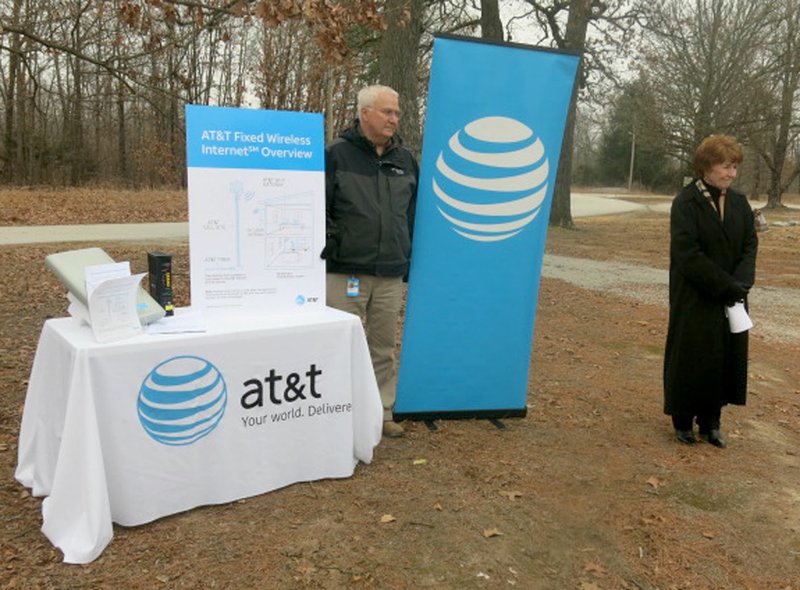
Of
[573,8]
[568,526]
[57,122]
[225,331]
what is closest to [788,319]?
[568,526]

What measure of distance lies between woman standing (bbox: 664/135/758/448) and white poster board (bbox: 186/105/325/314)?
7.22 feet

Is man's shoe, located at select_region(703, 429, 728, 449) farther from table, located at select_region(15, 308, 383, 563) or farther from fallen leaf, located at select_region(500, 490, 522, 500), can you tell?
table, located at select_region(15, 308, 383, 563)

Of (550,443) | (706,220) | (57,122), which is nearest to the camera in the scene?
(706,220)

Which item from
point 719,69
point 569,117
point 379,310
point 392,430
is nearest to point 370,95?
point 379,310

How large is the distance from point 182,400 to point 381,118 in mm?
1848

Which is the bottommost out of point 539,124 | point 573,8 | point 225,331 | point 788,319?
point 788,319

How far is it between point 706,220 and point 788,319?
5.85 meters

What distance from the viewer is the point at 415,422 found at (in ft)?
15.2

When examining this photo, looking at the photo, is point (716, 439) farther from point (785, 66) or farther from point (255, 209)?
point (785, 66)

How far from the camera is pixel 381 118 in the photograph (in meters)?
3.85

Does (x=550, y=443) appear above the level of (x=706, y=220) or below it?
below

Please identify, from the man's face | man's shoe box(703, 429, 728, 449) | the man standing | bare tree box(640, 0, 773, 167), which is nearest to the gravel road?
man's shoe box(703, 429, 728, 449)

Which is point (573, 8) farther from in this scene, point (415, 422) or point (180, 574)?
point (180, 574)

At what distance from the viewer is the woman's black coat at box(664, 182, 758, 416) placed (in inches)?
163
